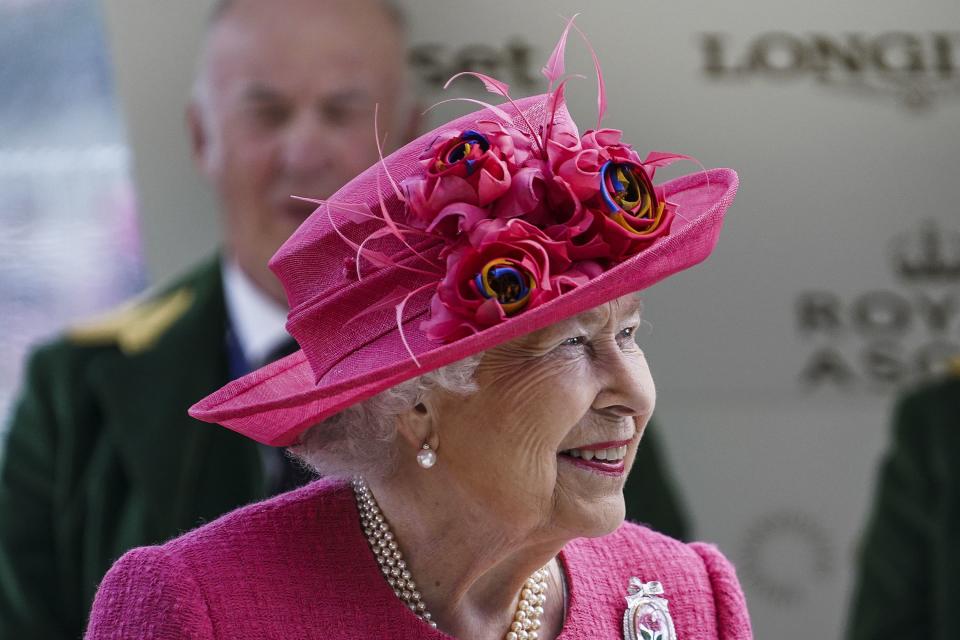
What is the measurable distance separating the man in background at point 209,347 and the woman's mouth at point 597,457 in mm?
1704

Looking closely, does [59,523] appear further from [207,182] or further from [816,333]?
[816,333]

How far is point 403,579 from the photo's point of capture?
1559 mm

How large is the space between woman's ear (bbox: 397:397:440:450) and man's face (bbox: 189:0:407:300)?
70.5 inches

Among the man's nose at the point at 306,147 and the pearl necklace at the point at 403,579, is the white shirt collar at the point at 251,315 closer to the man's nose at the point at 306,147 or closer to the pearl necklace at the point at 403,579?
the man's nose at the point at 306,147

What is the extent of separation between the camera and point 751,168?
3.34 m

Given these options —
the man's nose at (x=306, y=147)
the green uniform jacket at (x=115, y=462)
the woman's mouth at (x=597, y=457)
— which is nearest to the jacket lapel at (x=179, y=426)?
the green uniform jacket at (x=115, y=462)

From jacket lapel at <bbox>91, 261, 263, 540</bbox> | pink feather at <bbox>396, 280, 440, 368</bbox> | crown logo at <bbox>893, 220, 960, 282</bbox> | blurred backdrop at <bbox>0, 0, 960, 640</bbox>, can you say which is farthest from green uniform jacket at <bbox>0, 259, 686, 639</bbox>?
pink feather at <bbox>396, 280, 440, 368</bbox>

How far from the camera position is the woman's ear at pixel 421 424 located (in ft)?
4.95

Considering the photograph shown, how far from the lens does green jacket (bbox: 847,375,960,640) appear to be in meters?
3.19

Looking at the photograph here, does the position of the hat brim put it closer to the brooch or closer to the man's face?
the brooch

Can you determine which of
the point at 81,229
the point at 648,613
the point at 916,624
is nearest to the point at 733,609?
the point at 648,613

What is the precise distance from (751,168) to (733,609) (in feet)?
6.04

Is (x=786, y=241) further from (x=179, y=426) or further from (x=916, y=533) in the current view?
(x=179, y=426)

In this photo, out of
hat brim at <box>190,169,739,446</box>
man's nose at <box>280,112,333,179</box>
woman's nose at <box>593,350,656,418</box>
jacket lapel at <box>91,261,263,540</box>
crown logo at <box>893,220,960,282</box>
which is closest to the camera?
hat brim at <box>190,169,739,446</box>
